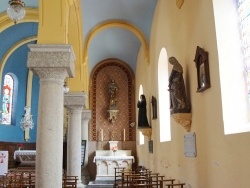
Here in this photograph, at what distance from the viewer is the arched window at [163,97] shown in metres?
8.75

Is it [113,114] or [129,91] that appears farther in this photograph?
[129,91]

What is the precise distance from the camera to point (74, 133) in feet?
29.7

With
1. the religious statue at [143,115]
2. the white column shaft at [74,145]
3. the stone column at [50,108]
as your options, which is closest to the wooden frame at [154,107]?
the religious statue at [143,115]

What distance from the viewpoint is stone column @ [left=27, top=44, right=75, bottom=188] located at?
4914 mm

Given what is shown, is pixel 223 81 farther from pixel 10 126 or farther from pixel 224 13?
pixel 10 126

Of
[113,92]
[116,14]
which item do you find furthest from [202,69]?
[113,92]

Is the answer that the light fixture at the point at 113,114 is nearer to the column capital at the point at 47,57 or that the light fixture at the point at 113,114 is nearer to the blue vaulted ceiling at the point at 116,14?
the blue vaulted ceiling at the point at 116,14

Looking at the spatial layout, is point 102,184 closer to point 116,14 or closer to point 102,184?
point 102,184

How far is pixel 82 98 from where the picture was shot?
30.1 feet

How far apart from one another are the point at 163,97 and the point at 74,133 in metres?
2.88

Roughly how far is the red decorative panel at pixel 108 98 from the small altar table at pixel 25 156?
9.85 feet

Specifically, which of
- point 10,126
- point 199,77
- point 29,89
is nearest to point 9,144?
point 10,126

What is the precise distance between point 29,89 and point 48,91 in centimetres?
1067

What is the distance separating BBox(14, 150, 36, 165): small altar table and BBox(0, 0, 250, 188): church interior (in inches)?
1.6
